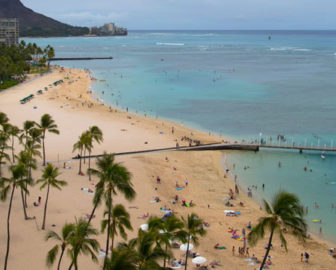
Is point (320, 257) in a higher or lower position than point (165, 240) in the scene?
lower

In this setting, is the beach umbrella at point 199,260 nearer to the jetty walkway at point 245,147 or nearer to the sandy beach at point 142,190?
the sandy beach at point 142,190

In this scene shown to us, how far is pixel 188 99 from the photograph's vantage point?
77.8 meters

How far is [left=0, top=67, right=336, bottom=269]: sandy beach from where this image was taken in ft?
79.8

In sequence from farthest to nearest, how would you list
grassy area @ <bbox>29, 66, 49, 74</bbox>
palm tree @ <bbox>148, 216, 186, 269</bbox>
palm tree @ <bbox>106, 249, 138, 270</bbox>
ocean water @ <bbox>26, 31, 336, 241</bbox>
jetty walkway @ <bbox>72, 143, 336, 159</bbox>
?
grassy area @ <bbox>29, 66, 49, 74</bbox>
jetty walkway @ <bbox>72, 143, 336, 159</bbox>
ocean water @ <bbox>26, 31, 336, 241</bbox>
palm tree @ <bbox>148, 216, 186, 269</bbox>
palm tree @ <bbox>106, 249, 138, 270</bbox>

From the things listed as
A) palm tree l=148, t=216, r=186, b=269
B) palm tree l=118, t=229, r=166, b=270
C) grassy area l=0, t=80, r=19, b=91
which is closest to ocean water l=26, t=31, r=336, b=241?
palm tree l=148, t=216, r=186, b=269

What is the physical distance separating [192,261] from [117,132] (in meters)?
30.9

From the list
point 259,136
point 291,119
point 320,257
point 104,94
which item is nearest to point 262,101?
point 291,119

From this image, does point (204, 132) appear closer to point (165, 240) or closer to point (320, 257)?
point (320, 257)

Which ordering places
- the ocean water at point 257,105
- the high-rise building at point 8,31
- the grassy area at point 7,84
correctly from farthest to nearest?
the high-rise building at point 8,31 → the grassy area at point 7,84 → the ocean water at point 257,105

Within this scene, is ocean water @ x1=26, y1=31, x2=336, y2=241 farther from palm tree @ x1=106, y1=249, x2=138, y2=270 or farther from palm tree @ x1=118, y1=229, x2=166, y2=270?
palm tree @ x1=106, y1=249, x2=138, y2=270

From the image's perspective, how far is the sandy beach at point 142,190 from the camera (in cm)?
2431

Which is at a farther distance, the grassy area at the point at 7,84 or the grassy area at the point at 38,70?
the grassy area at the point at 38,70

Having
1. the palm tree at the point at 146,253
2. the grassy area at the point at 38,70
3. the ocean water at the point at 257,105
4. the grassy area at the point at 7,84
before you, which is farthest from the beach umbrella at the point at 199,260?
the grassy area at the point at 38,70

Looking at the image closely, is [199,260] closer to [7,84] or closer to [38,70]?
[7,84]
